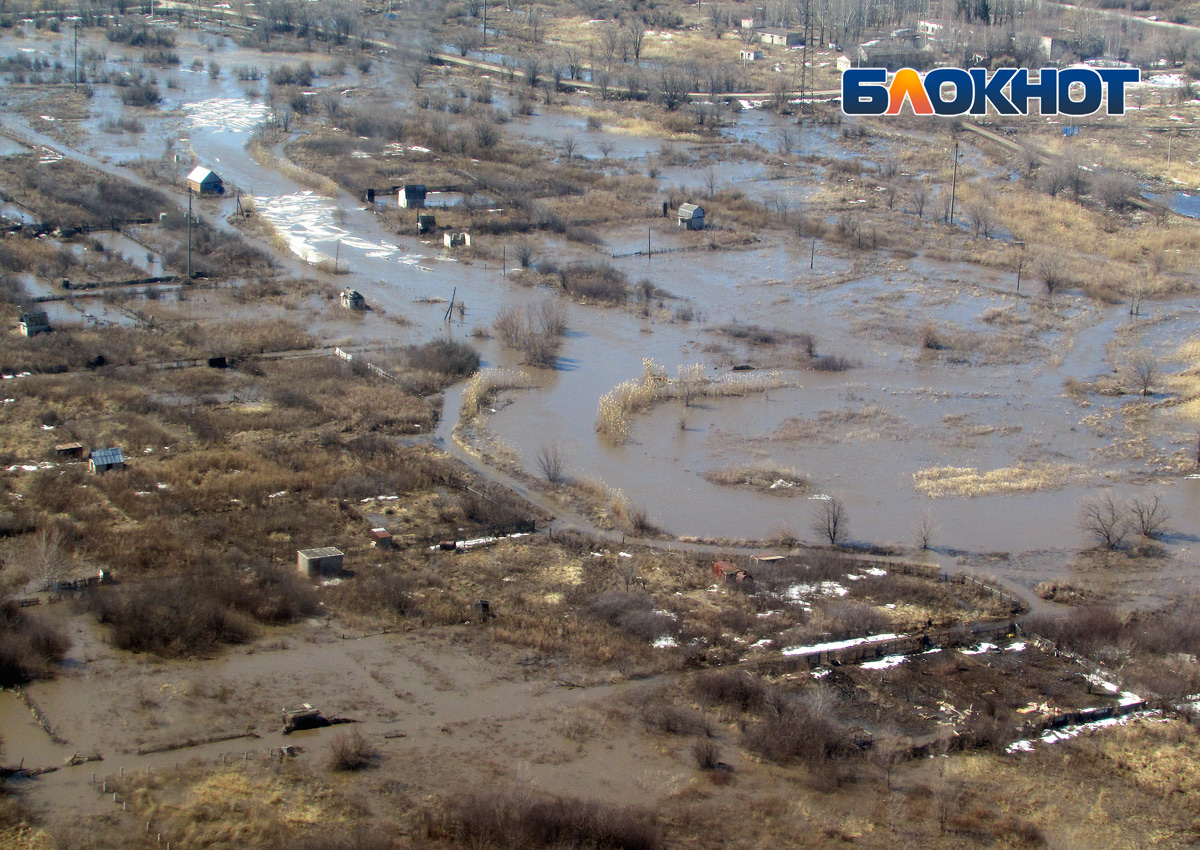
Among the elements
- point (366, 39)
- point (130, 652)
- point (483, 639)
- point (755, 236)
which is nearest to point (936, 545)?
point (483, 639)

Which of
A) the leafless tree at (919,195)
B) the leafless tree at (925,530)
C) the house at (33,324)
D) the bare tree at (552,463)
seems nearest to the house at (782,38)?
the leafless tree at (919,195)

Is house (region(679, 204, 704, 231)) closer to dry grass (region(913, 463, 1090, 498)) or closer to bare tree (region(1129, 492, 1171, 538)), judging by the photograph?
dry grass (region(913, 463, 1090, 498))

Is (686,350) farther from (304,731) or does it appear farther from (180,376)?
(304,731)

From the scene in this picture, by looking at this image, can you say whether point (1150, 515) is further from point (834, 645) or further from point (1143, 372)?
point (1143, 372)

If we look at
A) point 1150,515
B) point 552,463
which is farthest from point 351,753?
point 1150,515

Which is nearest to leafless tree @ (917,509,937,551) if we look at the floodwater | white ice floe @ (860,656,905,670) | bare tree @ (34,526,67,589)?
the floodwater

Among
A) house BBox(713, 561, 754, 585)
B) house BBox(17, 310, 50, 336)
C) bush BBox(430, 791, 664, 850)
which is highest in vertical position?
house BBox(17, 310, 50, 336)
